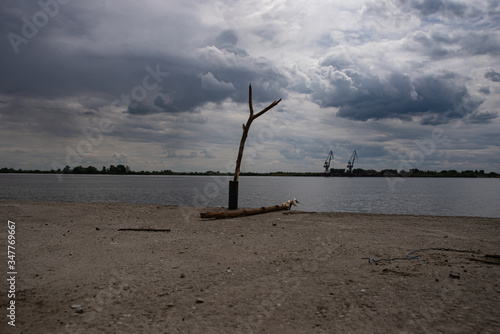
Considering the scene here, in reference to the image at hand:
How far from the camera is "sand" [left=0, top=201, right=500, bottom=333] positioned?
424 centimetres

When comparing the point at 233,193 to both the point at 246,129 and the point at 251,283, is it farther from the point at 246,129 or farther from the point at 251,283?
the point at 251,283

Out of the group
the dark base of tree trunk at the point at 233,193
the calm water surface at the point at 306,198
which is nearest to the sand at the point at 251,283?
the dark base of tree trunk at the point at 233,193

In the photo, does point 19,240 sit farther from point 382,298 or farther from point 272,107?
point 272,107

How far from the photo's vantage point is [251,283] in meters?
5.70

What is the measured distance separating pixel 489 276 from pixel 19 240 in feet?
37.8

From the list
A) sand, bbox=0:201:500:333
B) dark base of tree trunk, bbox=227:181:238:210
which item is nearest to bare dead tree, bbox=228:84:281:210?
dark base of tree trunk, bbox=227:181:238:210

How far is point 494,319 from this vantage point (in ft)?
14.0

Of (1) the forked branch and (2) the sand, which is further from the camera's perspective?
(1) the forked branch

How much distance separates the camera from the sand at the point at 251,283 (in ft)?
13.9

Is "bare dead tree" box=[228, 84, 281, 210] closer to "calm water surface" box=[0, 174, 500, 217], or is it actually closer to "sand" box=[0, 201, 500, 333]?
"sand" box=[0, 201, 500, 333]

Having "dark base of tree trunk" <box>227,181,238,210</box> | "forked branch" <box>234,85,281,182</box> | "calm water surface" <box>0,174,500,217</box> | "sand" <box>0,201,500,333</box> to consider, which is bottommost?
"calm water surface" <box>0,174,500,217</box>

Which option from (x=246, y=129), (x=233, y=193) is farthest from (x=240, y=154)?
(x=233, y=193)

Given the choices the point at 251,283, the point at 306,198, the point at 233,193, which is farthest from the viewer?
the point at 306,198

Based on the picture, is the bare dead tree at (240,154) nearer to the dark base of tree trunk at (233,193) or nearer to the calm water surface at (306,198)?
the dark base of tree trunk at (233,193)
